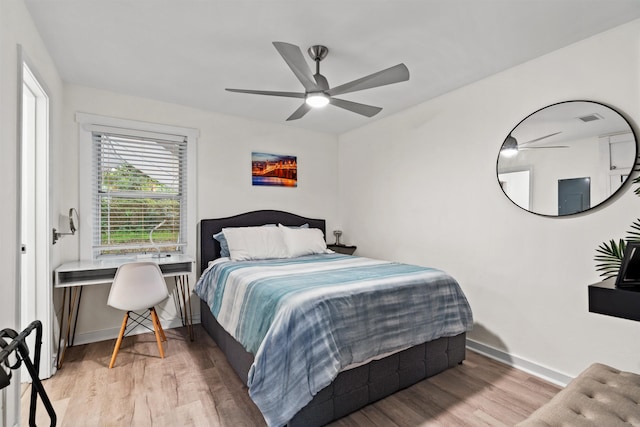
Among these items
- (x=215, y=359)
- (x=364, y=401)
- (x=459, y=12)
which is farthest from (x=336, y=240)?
(x=459, y=12)

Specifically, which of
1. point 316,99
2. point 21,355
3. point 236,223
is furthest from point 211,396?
point 316,99

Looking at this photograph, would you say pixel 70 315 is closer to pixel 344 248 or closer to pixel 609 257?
pixel 344 248

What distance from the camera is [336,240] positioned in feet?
16.0

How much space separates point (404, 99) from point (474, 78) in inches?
28.8

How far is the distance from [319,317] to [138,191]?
106 inches

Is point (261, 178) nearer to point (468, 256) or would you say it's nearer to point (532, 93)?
point (468, 256)

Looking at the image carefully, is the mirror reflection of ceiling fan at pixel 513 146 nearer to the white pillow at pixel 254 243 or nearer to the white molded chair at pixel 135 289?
the white pillow at pixel 254 243

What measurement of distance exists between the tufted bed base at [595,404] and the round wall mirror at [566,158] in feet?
4.25

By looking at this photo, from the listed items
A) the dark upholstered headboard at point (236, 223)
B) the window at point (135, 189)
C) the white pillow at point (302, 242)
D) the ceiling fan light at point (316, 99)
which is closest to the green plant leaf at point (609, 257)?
the ceiling fan light at point (316, 99)

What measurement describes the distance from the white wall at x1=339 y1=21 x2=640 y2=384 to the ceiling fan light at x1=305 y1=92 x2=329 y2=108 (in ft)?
4.99

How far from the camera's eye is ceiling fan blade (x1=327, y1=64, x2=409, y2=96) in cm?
220

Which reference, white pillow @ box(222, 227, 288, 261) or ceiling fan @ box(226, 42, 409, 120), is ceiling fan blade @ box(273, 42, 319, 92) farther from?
white pillow @ box(222, 227, 288, 261)

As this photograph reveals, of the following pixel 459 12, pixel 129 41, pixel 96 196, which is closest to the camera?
pixel 459 12

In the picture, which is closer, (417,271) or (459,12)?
(459,12)
